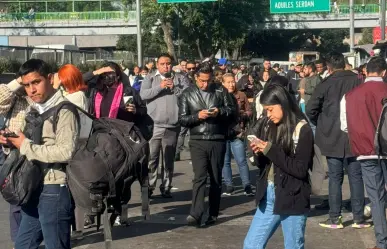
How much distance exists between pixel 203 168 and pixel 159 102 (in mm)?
1845

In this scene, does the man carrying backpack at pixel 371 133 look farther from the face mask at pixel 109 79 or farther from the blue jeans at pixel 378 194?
the face mask at pixel 109 79

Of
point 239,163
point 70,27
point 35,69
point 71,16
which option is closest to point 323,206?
point 239,163

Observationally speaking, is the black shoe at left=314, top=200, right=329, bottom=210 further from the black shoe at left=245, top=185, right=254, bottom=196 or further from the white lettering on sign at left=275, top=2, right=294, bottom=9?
the white lettering on sign at left=275, top=2, right=294, bottom=9

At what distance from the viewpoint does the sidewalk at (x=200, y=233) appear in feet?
27.6

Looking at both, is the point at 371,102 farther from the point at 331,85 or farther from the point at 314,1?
the point at 314,1

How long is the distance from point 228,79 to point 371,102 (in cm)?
311

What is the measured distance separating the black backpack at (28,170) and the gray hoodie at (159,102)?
507 centimetres

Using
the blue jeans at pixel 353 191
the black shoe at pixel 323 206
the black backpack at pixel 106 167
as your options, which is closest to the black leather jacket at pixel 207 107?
the blue jeans at pixel 353 191

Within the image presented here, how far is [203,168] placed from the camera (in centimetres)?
920

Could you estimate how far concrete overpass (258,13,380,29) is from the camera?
60.5m

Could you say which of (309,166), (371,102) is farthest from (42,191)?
(371,102)

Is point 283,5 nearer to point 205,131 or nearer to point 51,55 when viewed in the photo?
point 51,55

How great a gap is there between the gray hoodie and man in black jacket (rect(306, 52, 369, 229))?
2.03m

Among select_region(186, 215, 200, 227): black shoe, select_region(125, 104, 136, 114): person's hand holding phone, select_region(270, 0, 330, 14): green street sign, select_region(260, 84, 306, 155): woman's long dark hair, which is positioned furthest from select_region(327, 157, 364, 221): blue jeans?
select_region(270, 0, 330, 14): green street sign
